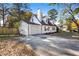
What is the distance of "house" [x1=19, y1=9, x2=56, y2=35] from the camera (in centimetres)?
172

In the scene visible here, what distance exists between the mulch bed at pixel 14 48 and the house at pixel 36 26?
0.11 metres

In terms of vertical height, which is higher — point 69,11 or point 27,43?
point 69,11

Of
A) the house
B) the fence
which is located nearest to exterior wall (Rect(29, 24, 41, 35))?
the house

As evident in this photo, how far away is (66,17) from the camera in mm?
1717

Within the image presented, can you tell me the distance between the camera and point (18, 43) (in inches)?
67.1

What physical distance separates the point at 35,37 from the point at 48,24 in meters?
0.16

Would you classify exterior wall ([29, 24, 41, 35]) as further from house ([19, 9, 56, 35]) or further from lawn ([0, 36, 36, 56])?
lawn ([0, 36, 36, 56])

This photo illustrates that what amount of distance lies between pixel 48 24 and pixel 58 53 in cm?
27

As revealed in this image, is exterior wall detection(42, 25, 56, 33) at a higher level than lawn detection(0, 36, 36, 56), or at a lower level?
Answer: higher

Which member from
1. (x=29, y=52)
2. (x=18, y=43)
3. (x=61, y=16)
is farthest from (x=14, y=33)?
(x=61, y=16)

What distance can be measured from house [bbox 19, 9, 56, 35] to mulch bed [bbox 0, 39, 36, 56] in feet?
0.36

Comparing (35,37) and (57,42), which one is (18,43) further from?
(57,42)

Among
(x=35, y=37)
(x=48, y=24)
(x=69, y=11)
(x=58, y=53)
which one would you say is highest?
(x=69, y=11)

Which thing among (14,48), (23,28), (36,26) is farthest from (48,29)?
(14,48)
